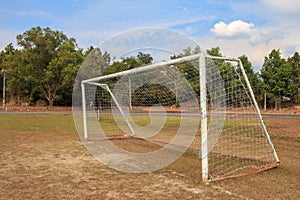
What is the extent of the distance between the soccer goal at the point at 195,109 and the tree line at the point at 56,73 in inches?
861

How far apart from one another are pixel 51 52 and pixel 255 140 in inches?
1386

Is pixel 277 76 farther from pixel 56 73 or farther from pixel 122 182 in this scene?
pixel 122 182

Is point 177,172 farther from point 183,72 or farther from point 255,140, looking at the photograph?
point 255,140

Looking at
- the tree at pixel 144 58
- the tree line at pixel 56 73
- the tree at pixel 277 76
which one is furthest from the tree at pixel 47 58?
the tree at pixel 144 58

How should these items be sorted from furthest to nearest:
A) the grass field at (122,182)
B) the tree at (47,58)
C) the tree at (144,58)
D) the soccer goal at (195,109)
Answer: the tree at (47,58), the tree at (144,58), the soccer goal at (195,109), the grass field at (122,182)

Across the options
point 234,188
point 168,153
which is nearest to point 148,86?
point 168,153

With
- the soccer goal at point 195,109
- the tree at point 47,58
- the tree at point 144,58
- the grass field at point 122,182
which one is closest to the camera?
the grass field at point 122,182

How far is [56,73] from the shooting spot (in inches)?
1437

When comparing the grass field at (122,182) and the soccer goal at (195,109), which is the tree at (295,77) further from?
the grass field at (122,182)

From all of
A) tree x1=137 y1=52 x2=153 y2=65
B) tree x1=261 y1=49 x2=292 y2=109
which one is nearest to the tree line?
tree x1=261 y1=49 x2=292 y2=109

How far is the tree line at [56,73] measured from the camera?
3203 centimetres

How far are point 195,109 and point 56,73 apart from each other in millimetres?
30222

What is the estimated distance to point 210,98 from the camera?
6.47 metres

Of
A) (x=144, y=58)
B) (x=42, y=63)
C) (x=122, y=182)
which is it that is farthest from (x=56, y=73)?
(x=122, y=182)
